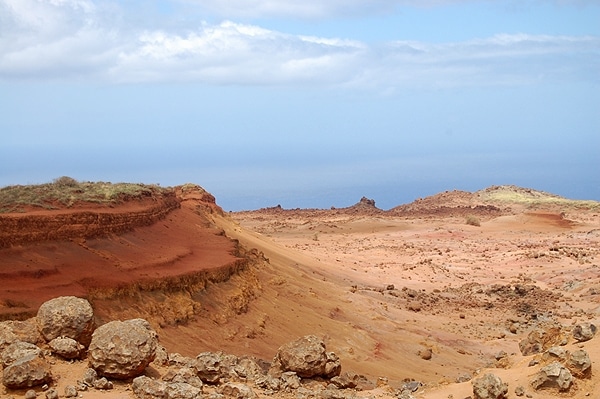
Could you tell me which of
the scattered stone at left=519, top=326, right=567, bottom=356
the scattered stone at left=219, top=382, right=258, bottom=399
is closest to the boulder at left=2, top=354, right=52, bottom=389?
the scattered stone at left=219, top=382, right=258, bottom=399

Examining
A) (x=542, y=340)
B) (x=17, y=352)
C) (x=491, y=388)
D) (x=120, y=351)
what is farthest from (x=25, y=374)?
(x=542, y=340)

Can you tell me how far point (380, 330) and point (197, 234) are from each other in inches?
215

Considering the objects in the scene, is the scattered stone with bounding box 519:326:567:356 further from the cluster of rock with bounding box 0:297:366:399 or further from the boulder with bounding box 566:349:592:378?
the cluster of rock with bounding box 0:297:366:399

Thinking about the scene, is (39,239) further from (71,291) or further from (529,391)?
(529,391)

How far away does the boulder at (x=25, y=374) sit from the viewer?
8.29 metres

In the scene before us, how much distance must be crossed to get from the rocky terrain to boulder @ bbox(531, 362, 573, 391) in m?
0.02

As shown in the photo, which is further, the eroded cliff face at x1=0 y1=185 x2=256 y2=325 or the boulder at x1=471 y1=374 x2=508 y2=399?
the eroded cliff face at x1=0 y1=185 x2=256 y2=325

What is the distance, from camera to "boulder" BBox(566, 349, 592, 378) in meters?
10.1

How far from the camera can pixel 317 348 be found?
11.0m

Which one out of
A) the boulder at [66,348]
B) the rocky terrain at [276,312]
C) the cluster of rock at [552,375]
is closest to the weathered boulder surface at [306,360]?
the rocky terrain at [276,312]

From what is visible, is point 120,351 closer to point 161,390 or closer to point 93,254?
point 161,390

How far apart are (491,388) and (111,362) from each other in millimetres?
4725

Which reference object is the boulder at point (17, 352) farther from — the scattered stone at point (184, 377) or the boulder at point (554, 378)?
the boulder at point (554, 378)

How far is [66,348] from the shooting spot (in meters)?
9.11
